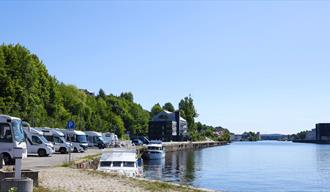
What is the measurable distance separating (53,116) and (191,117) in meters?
101

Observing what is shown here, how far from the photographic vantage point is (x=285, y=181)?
158 ft

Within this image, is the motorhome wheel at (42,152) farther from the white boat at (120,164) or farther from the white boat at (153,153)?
the white boat at (153,153)

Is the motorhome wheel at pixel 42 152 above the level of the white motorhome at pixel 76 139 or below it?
below

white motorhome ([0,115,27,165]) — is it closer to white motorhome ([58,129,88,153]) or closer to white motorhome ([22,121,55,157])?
Answer: white motorhome ([22,121,55,157])

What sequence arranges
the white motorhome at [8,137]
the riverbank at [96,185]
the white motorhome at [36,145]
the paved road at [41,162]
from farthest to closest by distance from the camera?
the white motorhome at [36,145], the white motorhome at [8,137], the paved road at [41,162], the riverbank at [96,185]

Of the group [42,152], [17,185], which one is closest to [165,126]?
[42,152]

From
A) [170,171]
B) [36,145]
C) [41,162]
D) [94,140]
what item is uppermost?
[94,140]

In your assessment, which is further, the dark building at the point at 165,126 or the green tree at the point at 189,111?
the green tree at the point at 189,111

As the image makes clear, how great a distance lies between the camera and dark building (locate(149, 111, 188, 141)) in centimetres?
17912

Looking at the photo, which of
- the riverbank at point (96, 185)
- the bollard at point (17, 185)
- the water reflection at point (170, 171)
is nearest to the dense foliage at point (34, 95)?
the water reflection at point (170, 171)

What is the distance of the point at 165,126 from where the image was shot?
590 ft

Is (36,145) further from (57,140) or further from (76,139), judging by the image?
(76,139)

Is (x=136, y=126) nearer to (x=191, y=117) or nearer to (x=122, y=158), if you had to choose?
(x=191, y=117)

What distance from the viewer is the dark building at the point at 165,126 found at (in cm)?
17912
